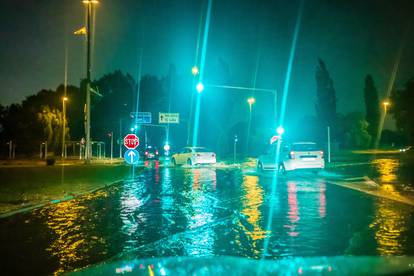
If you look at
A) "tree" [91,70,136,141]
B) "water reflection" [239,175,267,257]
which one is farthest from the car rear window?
"tree" [91,70,136,141]

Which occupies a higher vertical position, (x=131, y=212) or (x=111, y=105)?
(x=111, y=105)

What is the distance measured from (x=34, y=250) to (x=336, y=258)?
5155 millimetres

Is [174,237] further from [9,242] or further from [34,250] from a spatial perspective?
[9,242]

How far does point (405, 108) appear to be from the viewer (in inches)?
2040

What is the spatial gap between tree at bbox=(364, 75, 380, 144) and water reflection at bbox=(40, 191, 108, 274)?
93882 mm

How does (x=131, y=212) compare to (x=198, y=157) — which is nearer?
(x=131, y=212)

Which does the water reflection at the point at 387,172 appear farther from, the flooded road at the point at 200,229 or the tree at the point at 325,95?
the tree at the point at 325,95

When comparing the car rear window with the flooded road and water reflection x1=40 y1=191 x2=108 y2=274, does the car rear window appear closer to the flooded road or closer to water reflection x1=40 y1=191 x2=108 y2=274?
the flooded road

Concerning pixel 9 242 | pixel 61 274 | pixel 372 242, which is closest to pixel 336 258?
pixel 372 242

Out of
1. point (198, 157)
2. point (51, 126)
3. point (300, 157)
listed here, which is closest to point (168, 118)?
point (198, 157)

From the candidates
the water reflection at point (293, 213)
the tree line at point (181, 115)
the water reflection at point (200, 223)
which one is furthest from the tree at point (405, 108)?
the water reflection at point (200, 223)

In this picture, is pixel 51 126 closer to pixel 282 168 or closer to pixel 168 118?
pixel 168 118

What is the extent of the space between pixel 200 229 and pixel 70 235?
2.72 meters

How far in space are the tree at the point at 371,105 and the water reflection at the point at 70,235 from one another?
Answer: 9388 centimetres
